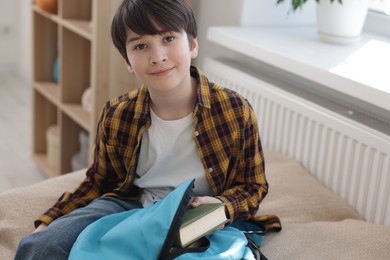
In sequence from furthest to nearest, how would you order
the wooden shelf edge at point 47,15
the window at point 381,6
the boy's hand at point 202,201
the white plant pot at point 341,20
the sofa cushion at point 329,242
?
the wooden shelf edge at point 47,15 → the window at point 381,6 → the white plant pot at point 341,20 → the sofa cushion at point 329,242 → the boy's hand at point 202,201

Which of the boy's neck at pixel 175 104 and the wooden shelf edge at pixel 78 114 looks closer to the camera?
the boy's neck at pixel 175 104

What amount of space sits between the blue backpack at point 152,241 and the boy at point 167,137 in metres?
0.11

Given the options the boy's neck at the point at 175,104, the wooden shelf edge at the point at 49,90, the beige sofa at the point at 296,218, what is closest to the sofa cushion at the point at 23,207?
the beige sofa at the point at 296,218

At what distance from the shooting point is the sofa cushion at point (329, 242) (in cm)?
143

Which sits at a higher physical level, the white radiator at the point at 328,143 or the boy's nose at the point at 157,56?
the boy's nose at the point at 157,56

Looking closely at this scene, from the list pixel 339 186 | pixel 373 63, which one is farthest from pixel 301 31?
pixel 339 186

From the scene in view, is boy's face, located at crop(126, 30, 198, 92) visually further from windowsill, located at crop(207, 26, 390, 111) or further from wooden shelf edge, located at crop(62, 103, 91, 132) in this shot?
wooden shelf edge, located at crop(62, 103, 91, 132)

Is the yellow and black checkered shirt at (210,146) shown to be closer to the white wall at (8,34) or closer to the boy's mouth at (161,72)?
the boy's mouth at (161,72)

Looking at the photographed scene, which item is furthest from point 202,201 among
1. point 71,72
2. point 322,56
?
point 71,72

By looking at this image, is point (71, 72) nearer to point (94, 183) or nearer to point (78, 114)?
point (78, 114)

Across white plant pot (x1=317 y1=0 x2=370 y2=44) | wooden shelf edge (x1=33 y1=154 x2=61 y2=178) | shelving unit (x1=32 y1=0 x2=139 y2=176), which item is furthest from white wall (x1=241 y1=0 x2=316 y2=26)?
wooden shelf edge (x1=33 y1=154 x2=61 y2=178)

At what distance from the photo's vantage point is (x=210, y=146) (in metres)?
1.44

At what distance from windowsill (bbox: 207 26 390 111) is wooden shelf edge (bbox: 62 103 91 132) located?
0.72 m

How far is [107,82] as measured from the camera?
2389mm
